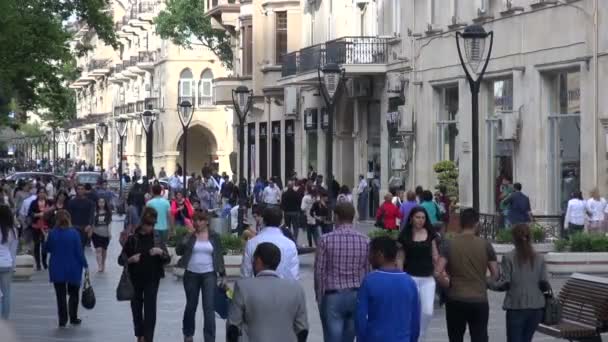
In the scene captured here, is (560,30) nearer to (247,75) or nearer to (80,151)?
(247,75)

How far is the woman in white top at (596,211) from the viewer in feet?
101

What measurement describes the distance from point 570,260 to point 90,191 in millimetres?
10057

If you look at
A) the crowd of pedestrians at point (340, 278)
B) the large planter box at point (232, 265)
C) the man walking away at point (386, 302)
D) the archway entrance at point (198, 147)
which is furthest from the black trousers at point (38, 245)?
the archway entrance at point (198, 147)

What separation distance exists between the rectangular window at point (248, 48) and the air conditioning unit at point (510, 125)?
27.2 meters

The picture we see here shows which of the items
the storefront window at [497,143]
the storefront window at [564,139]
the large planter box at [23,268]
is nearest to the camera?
the large planter box at [23,268]

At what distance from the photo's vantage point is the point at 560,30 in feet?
112

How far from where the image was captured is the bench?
1419 centimetres

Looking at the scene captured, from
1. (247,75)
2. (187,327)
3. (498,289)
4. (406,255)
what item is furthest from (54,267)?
(247,75)

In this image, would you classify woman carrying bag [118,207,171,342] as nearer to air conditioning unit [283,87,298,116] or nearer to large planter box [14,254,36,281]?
large planter box [14,254,36,281]

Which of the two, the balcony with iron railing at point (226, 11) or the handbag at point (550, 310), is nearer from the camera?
the handbag at point (550, 310)

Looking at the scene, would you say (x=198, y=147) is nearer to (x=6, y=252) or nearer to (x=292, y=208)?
(x=292, y=208)

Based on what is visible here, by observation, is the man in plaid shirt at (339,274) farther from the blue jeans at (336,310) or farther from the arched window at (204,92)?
the arched window at (204,92)

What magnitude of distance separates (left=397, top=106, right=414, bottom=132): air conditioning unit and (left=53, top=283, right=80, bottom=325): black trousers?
26.0m

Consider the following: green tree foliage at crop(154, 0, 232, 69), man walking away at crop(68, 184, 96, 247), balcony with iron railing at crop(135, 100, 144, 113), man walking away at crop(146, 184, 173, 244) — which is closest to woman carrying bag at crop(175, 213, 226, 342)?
man walking away at crop(146, 184, 173, 244)
